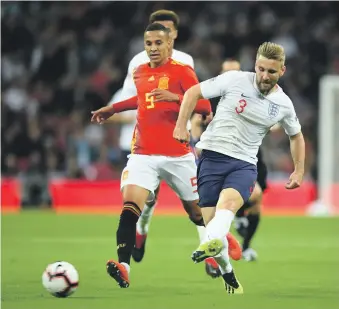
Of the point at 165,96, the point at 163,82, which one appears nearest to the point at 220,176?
the point at 165,96

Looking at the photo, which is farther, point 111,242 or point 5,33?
point 5,33

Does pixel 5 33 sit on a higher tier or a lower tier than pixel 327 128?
higher

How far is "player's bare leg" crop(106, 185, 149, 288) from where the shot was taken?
846cm

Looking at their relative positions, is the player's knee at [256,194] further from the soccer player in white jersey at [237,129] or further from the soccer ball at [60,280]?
the soccer ball at [60,280]

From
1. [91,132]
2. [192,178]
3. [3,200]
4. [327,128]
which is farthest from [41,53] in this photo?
[192,178]

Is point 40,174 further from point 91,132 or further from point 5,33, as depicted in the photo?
point 5,33

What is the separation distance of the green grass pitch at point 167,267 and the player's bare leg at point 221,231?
154 millimetres

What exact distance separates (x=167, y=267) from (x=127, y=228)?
6.80 feet

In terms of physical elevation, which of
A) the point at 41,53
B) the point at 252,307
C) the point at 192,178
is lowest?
the point at 252,307

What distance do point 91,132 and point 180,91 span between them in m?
12.4

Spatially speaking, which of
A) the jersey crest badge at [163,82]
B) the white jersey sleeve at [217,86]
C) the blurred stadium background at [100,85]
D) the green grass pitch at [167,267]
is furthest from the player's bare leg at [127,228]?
the blurred stadium background at [100,85]

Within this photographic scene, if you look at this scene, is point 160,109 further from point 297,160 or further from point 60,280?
point 60,280

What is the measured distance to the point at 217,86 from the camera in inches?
327

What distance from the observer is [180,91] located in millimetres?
9102
